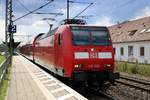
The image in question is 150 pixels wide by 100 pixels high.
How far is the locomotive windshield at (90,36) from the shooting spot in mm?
17234

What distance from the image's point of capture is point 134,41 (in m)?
48.8

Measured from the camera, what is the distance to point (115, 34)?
6059 cm

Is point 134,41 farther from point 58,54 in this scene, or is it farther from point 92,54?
point 92,54

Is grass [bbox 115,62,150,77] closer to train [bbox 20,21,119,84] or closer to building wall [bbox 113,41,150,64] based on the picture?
train [bbox 20,21,119,84]

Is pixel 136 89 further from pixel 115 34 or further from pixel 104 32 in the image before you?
pixel 115 34

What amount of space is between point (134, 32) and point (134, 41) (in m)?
4.26

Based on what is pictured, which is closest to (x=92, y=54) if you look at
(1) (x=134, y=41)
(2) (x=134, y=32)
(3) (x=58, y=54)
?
(3) (x=58, y=54)

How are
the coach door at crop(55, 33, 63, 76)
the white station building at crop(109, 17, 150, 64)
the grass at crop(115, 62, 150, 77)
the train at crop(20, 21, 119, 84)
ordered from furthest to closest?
1. the white station building at crop(109, 17, 150, 64)
2. the grass at crop(115, 62, 150, 77)
3. the coach door at crop(55, 33, 63, 76)
4. the train at crop(20, 21, 119, 84)

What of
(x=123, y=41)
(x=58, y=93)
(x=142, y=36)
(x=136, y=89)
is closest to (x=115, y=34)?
(x=123, y=41)

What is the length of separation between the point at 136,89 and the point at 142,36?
29.6m

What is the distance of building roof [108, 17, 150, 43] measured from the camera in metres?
48.3

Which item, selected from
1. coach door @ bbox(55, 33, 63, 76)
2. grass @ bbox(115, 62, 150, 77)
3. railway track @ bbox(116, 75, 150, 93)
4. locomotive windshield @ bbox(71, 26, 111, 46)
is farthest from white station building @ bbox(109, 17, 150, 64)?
locomotive windshield @ bbox(71, 26, 111, 46)

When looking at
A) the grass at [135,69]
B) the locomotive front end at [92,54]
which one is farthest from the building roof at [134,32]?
the locomotive front end at [92,54]

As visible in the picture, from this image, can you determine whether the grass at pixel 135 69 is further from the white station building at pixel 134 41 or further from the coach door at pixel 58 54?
the white station building at pixel 134 41
